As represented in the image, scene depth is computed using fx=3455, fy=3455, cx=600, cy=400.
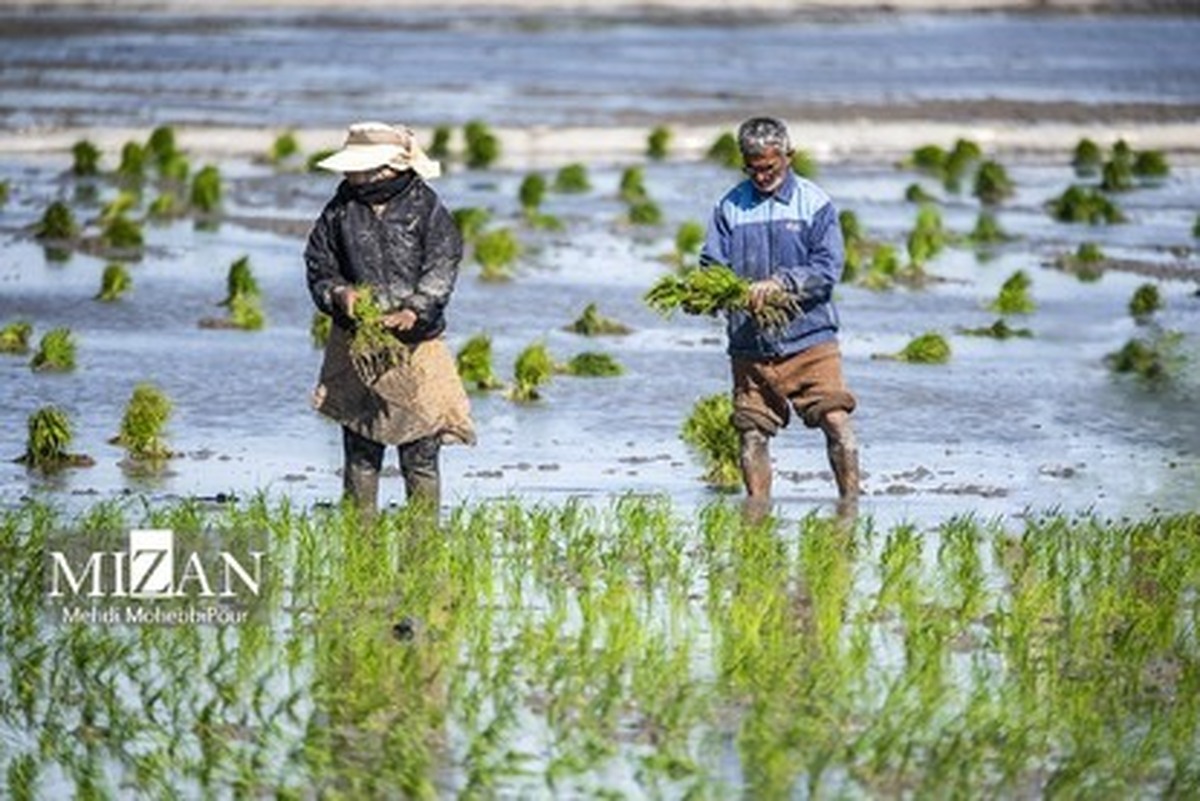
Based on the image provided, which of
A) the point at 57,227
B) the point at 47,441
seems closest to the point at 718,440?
the point at 47,441

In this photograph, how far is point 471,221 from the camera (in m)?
23.4

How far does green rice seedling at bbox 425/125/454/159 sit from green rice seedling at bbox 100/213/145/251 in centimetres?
675

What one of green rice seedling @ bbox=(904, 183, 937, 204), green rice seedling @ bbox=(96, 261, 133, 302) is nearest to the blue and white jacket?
green rice seedling @ bbox=(96, 261, 133, 302)

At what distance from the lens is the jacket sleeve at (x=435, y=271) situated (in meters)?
12.5

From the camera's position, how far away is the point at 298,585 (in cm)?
1149

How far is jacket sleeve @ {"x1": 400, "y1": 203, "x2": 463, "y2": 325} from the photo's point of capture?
1250 centimetres

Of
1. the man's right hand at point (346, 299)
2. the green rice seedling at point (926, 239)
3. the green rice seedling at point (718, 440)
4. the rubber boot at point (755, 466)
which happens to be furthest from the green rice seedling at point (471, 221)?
the man's right hand at point (346, 299)

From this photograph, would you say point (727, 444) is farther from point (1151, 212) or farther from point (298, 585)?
point (1151, 212)

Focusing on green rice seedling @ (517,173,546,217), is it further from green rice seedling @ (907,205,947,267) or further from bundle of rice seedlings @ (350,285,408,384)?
bundle of rice seedlings @ (350,285,408,384)

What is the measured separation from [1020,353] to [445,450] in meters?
4.51

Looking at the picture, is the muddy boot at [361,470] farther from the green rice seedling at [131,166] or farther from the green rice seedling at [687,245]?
the green rice seedling at [131,166]

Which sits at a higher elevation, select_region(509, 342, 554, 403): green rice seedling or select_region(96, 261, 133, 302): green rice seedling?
select_region(96, 261, 133, 302): green rice seedling

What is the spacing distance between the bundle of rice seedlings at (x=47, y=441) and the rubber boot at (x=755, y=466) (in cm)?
291

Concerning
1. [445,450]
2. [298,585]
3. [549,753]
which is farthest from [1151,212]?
[549,753]
